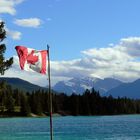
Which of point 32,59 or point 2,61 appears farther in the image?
point 2,61

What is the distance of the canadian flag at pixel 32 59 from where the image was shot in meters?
31.0

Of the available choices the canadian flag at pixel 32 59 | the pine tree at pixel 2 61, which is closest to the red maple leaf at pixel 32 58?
the canadian flag at pixel 32 59

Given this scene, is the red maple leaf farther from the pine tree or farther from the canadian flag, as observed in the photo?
the pine tree

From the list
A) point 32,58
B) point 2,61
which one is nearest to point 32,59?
point 32,58

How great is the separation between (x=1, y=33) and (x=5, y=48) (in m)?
1.75

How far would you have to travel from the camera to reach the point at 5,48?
183 ft

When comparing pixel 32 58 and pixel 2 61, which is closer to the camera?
pixel 32 58

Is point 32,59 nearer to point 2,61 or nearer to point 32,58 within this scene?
point 32,58

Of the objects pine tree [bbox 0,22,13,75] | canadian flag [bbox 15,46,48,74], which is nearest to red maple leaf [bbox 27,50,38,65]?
canadian flag [bbox 15,46,48,74]

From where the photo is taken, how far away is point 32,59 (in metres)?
31.5

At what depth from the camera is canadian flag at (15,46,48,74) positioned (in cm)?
3100

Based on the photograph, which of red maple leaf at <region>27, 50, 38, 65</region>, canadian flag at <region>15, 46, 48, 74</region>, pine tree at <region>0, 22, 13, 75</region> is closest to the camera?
canadian flag at <region>15, 46, 48, 74</region>

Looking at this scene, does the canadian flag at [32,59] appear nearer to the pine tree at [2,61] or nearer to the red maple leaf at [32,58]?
the red maple leaf at [32,58]

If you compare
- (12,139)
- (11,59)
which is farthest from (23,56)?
(12,139)
